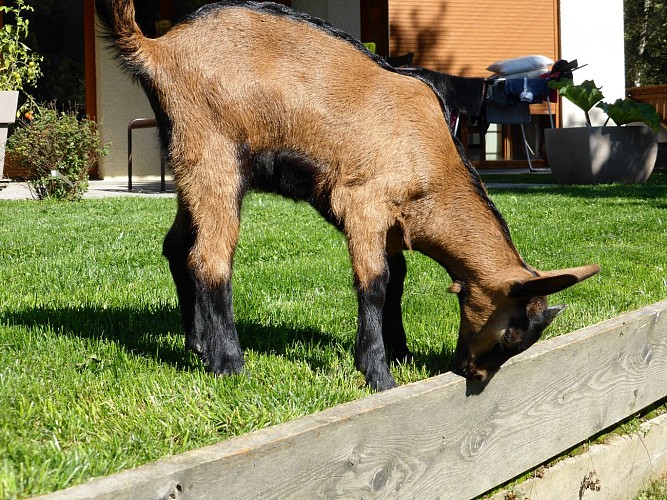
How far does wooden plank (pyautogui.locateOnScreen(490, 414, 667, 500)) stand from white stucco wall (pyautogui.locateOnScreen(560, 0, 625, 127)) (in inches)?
532

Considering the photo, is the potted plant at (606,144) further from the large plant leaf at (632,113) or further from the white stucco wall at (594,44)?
the white stucco wall at (594,44)

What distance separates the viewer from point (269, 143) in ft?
11.6

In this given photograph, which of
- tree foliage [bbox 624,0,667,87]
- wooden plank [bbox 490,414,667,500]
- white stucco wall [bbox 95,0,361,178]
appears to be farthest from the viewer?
tree foliage [bbox 624,0,667,87]

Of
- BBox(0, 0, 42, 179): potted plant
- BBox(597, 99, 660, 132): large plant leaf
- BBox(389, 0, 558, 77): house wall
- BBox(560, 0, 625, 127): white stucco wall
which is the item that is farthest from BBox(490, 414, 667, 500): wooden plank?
BBox(560, 0, 625, 127): white stucco wall

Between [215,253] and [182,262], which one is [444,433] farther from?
[182,262]

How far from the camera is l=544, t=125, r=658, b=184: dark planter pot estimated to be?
42.5ft

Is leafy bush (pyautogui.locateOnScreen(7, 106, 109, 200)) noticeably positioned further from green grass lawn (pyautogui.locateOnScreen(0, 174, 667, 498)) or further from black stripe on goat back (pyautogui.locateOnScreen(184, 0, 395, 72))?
black stripe on goat back (pyautogui.locateOnScreen(184, 0, 395, 72))

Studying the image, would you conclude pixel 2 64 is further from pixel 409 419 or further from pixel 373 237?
pixel 409 419

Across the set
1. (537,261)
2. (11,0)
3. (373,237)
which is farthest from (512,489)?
(11,0)

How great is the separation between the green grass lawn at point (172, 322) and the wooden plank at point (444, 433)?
0.44 metres

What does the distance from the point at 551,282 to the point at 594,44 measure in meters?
15.4

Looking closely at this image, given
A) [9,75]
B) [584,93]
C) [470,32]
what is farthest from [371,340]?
[470,32]

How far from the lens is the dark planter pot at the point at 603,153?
12961 millimetres

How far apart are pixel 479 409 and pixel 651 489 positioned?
1.71 metres
